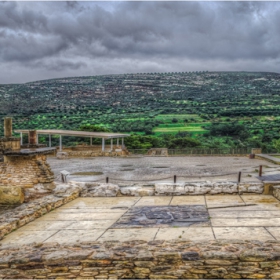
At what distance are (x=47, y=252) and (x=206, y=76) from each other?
104215 mm

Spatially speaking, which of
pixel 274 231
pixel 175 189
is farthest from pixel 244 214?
pixel 175 189

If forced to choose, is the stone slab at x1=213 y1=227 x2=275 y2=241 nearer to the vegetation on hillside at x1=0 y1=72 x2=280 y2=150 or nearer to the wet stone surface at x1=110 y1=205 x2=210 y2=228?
the wet stone surface at x1=110 y1=205 x2=210 y2=228

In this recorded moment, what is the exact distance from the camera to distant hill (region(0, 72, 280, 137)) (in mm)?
72562

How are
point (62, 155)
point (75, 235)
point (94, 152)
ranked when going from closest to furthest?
point (75, 235) → point (62, 155) → point (94, 152)

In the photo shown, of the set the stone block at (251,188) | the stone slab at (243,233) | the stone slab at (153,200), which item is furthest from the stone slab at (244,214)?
the stone block at (251,188)

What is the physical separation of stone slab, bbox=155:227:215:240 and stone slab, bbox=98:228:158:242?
0.53 ft

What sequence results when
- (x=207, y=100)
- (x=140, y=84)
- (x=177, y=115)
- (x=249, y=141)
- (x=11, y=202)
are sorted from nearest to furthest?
(x=11, y=202)
(x=249, y=141)
(x=177, y=115)
(x=207, y=100)
(x=140, y=84)

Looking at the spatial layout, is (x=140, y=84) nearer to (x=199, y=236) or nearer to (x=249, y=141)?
(x=249, y=141)

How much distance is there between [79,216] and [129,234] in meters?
2.27

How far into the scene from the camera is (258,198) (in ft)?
35.9

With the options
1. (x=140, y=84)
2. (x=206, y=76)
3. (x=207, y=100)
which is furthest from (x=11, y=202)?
(x=206, y=76)

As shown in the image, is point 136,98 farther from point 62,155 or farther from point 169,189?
point 169,189

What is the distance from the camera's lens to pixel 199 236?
23.4 feet

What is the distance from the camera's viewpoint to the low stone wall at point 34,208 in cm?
818
